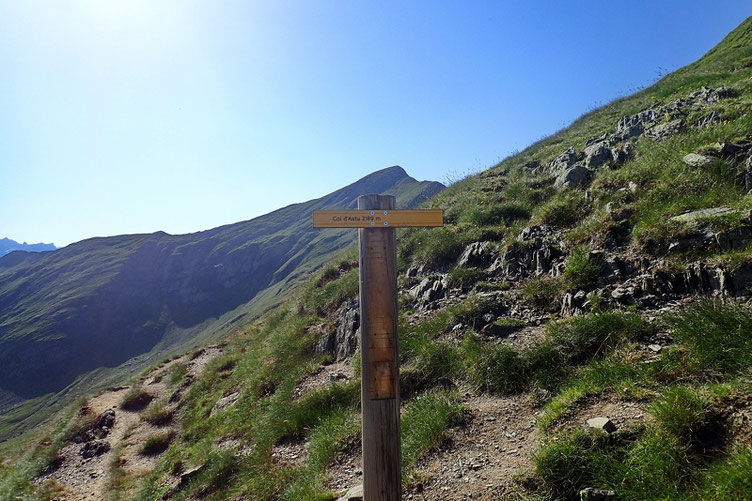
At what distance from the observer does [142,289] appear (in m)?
150

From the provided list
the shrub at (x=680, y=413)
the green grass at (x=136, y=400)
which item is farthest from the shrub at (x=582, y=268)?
the green grass at (x=136, y=400)

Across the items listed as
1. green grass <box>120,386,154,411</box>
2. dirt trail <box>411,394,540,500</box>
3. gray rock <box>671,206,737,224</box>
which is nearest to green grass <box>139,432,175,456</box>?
green grass <box>120,386,154,411</box>

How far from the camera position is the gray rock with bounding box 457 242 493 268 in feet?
33.2

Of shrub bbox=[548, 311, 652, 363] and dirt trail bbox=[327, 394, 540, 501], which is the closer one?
dirt trail bbox=[327, 394, 540, 501]

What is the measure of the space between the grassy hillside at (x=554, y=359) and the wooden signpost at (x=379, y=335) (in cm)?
140

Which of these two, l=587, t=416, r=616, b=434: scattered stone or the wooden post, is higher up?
the wooden post

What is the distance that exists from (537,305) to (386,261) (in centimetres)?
513

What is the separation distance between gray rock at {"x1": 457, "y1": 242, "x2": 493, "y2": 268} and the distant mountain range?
10448 cm

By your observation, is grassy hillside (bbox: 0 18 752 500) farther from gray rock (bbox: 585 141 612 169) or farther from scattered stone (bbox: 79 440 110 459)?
scattered stone (bbox: 79 440 110 459)

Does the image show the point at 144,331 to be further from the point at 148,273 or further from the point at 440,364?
the point at 440,364

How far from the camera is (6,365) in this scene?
437 feet

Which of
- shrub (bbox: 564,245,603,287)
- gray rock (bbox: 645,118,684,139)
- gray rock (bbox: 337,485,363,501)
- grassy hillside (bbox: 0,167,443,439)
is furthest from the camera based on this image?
grassy hillside (bbox: 0,167,443,439)

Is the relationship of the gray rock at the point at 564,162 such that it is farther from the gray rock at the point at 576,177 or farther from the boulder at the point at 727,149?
the boulder at the point at 727,149

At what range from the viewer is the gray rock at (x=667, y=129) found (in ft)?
35.3
